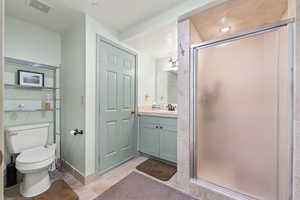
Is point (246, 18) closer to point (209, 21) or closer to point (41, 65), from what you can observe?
point (209, 21)

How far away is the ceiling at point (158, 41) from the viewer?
1840 millimetres

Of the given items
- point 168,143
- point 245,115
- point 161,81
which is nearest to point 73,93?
point 168,143

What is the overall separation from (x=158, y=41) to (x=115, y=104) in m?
1.29

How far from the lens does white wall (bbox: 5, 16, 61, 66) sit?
5.59 feet

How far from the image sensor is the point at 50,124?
2.05 m

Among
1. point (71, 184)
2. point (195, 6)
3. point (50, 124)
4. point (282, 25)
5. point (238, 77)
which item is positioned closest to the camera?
point (282, 25)

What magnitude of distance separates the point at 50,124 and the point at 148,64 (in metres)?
2.11

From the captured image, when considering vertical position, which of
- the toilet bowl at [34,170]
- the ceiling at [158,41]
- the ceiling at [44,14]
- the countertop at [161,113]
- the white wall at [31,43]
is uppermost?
the ceiling at [44,14]

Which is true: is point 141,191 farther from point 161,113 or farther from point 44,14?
point 44,14

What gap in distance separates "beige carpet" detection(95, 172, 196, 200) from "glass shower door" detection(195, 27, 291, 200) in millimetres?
401

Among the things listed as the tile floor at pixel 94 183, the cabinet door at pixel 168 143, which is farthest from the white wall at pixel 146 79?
the tile floor at pixel 94 183

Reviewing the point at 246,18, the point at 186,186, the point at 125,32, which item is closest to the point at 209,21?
the point at 246,18

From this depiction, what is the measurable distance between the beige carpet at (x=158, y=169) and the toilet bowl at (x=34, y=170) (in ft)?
3.96

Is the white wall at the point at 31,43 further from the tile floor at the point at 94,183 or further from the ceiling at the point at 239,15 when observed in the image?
the ceiling at the point at 239,15
